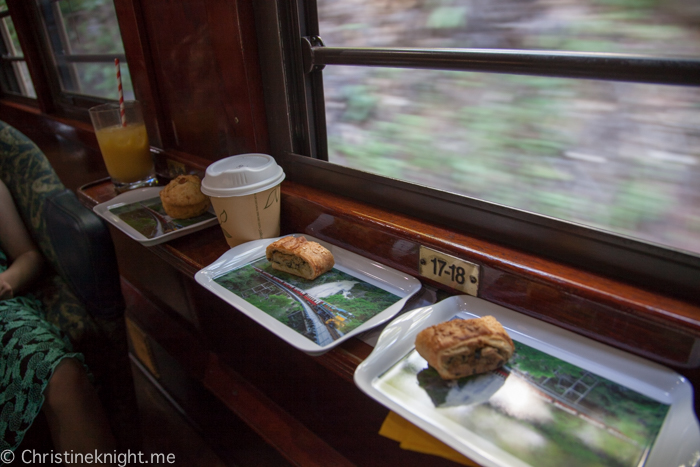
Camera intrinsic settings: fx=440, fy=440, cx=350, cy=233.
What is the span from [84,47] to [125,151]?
145 cm

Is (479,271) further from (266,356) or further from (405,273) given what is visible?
(266,356)

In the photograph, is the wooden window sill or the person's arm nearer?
the wooden window sill

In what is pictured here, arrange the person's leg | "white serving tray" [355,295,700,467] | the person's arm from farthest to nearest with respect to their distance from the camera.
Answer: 1. the person's arm
2. the person's leg
3. "white serving tray" [355,295,700,467]

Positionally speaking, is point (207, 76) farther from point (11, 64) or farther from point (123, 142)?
point (11, 64)

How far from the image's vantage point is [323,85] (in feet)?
4.75

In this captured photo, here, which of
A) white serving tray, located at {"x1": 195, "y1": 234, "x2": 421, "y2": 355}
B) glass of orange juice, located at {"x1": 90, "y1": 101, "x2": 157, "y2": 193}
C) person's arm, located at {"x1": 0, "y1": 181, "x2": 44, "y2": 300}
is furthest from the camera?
person's arm, located at {"x1": 0, "y1": 181, "x2": 44, "y2": 300}

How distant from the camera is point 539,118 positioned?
1015 millimetres

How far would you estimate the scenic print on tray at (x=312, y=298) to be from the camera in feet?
3.21

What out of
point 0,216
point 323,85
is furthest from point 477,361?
point 0,216

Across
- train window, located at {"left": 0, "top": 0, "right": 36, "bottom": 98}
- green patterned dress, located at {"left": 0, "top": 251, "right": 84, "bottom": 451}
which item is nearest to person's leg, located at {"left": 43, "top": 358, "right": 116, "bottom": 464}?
green patterned dress, located at {"left": 0, "top": 251, "right": 84, "bottom": 451}

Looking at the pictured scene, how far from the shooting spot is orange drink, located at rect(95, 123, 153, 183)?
5.89ft

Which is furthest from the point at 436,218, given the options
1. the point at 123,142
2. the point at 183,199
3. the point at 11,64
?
the point at 11,64

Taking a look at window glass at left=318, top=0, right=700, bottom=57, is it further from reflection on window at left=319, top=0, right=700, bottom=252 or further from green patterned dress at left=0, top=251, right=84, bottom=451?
green patterned dress at left=0, top=251, right=84, bottom=451

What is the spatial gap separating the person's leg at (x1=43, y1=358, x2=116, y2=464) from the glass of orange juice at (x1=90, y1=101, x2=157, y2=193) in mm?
766
